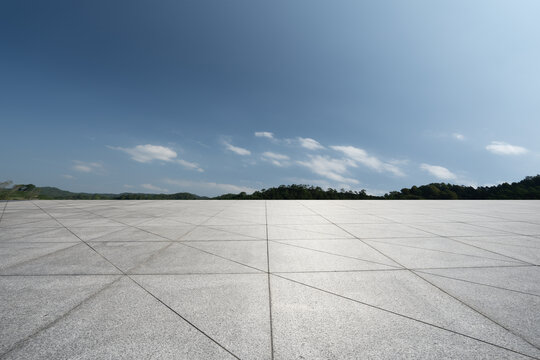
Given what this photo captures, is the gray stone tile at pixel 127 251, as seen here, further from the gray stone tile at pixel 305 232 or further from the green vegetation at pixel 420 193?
the green vegetation at pixel 420 193

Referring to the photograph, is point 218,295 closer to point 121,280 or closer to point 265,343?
point 265,343

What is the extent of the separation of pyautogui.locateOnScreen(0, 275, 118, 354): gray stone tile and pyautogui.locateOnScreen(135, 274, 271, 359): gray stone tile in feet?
2.27

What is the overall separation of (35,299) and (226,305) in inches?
96.8

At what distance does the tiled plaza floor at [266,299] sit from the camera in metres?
1.89

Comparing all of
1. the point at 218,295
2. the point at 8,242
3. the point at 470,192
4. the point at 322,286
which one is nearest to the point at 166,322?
the point at 218,295

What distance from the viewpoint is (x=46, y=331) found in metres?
2.05

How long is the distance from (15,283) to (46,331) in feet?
5.73

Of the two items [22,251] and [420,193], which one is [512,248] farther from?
[420,193]

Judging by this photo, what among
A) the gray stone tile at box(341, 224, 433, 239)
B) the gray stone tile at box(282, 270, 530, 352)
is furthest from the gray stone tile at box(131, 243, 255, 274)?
the gray stone tile at box(341, 224, 433, 239)

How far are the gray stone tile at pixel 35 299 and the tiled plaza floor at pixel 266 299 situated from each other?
0.02 metres

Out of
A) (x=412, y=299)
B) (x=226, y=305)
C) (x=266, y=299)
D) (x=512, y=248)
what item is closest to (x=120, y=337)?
(x=226, y=305)

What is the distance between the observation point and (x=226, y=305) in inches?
97.7

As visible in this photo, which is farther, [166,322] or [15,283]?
[15,283]

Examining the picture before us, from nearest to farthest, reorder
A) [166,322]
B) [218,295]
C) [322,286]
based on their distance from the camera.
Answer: [166,322] → [218,295] → [322,286]
